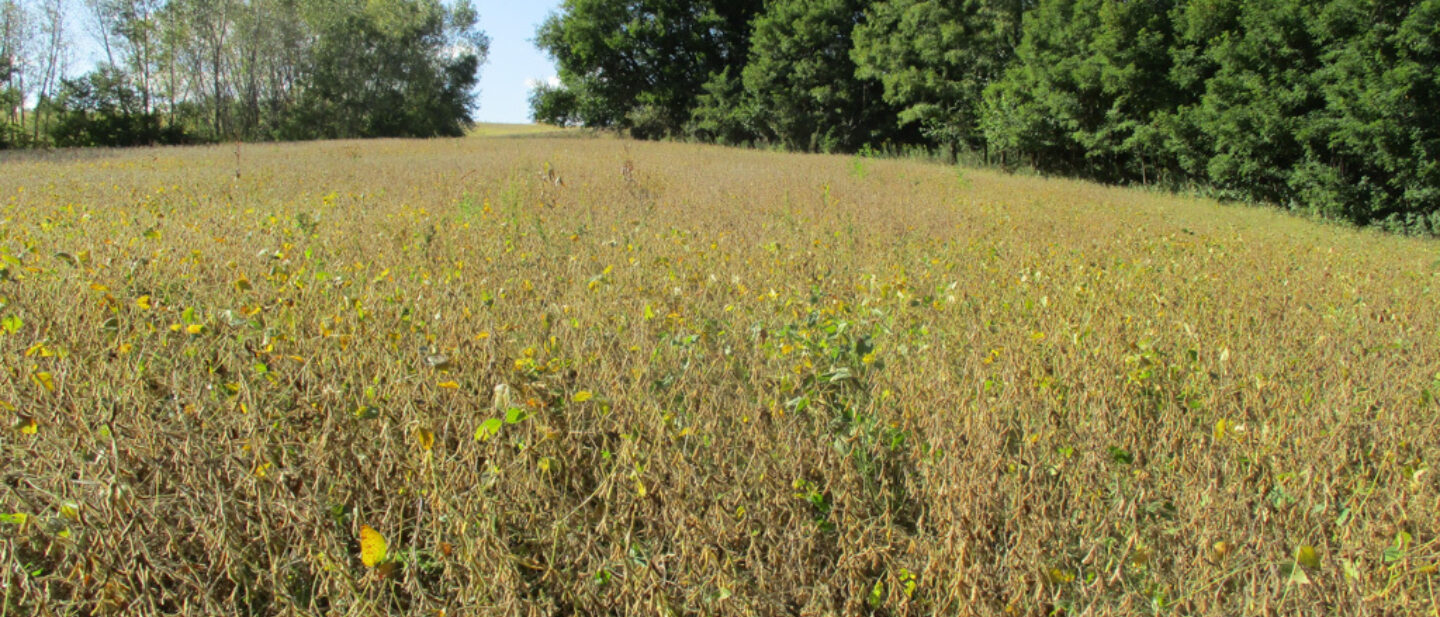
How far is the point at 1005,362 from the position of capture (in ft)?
10.1

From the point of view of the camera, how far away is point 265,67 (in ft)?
132

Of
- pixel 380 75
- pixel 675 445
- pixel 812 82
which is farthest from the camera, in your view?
pixel 380 75

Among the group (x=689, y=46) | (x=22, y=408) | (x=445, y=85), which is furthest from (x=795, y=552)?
(x=445, y=85)

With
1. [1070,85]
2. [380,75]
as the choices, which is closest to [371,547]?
[1070,85]

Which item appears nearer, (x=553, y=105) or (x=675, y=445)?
(x=675, y=445)

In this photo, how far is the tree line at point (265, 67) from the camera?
1380 inches

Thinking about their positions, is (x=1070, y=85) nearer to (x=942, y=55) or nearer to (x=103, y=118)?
(x=942, y=55)

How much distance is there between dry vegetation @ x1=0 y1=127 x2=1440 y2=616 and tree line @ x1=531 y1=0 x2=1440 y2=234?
13461 mm

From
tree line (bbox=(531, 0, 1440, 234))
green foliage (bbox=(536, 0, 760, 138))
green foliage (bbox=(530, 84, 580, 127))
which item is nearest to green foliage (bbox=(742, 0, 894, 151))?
tree line (bbox=(531, 0, 1440, 234))

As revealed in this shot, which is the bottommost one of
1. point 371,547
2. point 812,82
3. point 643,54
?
point 371,547

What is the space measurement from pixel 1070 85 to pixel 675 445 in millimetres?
21814

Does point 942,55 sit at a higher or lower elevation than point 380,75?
lower

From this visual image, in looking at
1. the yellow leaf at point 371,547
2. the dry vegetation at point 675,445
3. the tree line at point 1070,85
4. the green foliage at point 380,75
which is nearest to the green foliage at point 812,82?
the tree line at point 1070,85

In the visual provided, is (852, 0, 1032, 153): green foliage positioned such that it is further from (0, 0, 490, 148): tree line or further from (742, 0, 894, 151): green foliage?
(0, 0, 490, 148): tree line
